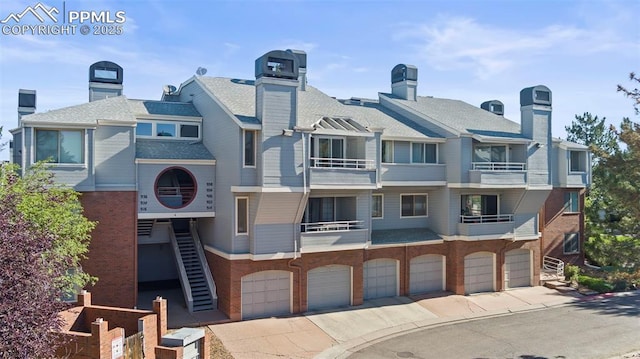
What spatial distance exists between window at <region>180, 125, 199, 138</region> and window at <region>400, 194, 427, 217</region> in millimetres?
12949

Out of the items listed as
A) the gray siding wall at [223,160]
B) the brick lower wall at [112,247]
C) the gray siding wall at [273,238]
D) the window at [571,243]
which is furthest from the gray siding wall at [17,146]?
the window at [571,243]

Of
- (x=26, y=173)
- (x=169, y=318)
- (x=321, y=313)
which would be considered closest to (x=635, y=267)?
(x=321, y=313)

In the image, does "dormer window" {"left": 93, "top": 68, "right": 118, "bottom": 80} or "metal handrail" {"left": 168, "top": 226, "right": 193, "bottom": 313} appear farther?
"dormer window" {"left": 93, "top": 68, "right": 118, "bottom": 80}

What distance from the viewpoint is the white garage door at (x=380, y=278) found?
26984 millimetres

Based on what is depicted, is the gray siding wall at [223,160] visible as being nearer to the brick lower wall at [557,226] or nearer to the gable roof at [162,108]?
the gable roof at [162,108]

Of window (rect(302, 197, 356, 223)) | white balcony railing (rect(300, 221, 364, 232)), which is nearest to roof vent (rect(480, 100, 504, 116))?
window (rect(302, 197, 356, 223))

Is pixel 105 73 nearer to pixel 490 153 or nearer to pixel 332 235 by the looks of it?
pixel 332 235

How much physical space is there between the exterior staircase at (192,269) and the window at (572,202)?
26.3m

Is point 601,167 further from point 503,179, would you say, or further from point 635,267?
point 503,179

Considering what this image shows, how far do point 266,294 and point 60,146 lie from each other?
38.9 ft

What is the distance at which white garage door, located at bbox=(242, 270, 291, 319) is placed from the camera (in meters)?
22.9

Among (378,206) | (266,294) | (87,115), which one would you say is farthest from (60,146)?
(378,206)

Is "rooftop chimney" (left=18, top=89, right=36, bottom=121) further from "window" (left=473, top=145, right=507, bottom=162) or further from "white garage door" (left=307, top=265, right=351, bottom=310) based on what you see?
"window" (left=473, top=145, right=507, bottom=162)

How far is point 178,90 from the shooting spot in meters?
32.0
